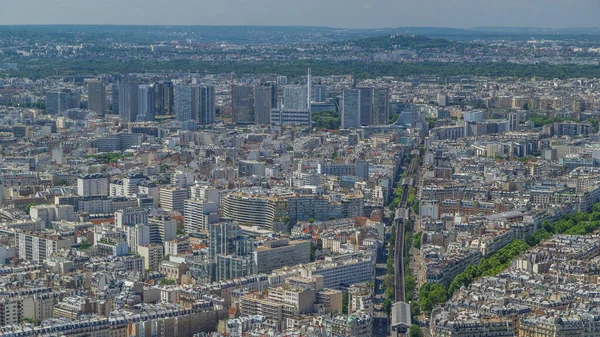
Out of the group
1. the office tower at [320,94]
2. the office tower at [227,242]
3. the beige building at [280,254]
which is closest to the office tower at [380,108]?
the office tower at [320,94]

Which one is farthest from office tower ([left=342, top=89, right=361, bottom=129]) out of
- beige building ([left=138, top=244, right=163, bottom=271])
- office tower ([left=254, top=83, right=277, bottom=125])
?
beige building ([left=138, top=244, right=163, bottom=271])

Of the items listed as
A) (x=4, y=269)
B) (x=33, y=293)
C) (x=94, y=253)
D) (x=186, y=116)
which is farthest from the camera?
(x=186, y=116)

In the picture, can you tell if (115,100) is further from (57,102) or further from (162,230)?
(162,230)

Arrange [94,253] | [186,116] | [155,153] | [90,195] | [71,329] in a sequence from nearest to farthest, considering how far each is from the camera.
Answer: [71,329] → [94,253] → [90,195] → [155,153] → [186,116]

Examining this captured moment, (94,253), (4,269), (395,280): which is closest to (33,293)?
(4,269)

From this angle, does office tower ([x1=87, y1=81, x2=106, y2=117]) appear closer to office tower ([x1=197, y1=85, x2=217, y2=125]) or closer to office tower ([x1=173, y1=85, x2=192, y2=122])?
office tower ([x1=173, y1=85, x2=192, y2=122])

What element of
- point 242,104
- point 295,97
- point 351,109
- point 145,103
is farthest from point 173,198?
point 295,97

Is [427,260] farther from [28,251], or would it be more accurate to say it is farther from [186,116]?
[186,116]
